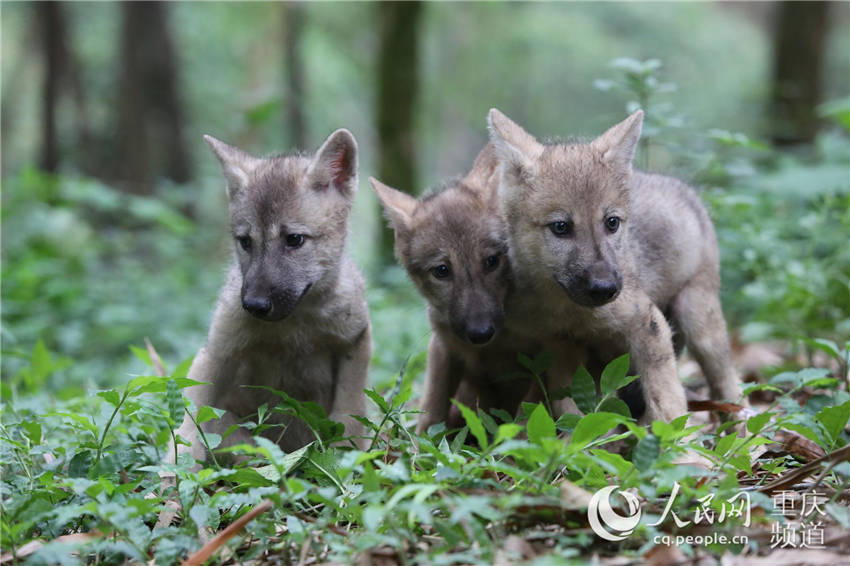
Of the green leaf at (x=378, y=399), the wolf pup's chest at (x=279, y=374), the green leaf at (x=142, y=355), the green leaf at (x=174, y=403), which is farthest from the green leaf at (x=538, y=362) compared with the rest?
the green leaf at (x=142, y=355)

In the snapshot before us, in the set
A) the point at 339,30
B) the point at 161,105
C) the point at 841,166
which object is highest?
the point at 339,30

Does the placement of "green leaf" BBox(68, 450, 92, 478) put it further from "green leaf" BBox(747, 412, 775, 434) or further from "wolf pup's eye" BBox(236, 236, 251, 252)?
"green leaf" BBox(747, 412, 775, 434)

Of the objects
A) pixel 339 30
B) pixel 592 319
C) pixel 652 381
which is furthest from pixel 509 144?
pixel 339 30

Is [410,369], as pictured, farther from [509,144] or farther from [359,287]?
[509,144]

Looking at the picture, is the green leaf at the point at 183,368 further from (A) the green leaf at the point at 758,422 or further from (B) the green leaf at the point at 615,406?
(A) the green leaf at the point at 758,422

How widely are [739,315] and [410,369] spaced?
3.93 meters

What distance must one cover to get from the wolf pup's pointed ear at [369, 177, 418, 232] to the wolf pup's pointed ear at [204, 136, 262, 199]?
0.82 meters

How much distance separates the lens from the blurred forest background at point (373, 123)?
7.46 meters

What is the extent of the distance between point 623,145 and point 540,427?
217cm

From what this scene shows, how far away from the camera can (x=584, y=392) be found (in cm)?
423

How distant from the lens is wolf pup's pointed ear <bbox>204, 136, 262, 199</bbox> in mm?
5289

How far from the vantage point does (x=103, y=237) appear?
47.0 ft

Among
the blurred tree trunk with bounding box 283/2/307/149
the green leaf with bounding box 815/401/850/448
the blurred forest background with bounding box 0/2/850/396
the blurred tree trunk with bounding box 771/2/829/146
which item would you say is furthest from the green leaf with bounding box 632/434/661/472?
the blurred tree trunk with bounding box 283/2/307/149

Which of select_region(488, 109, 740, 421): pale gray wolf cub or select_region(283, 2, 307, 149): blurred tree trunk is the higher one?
select_region(283, 2, 307, 149): blurred tree trunk
